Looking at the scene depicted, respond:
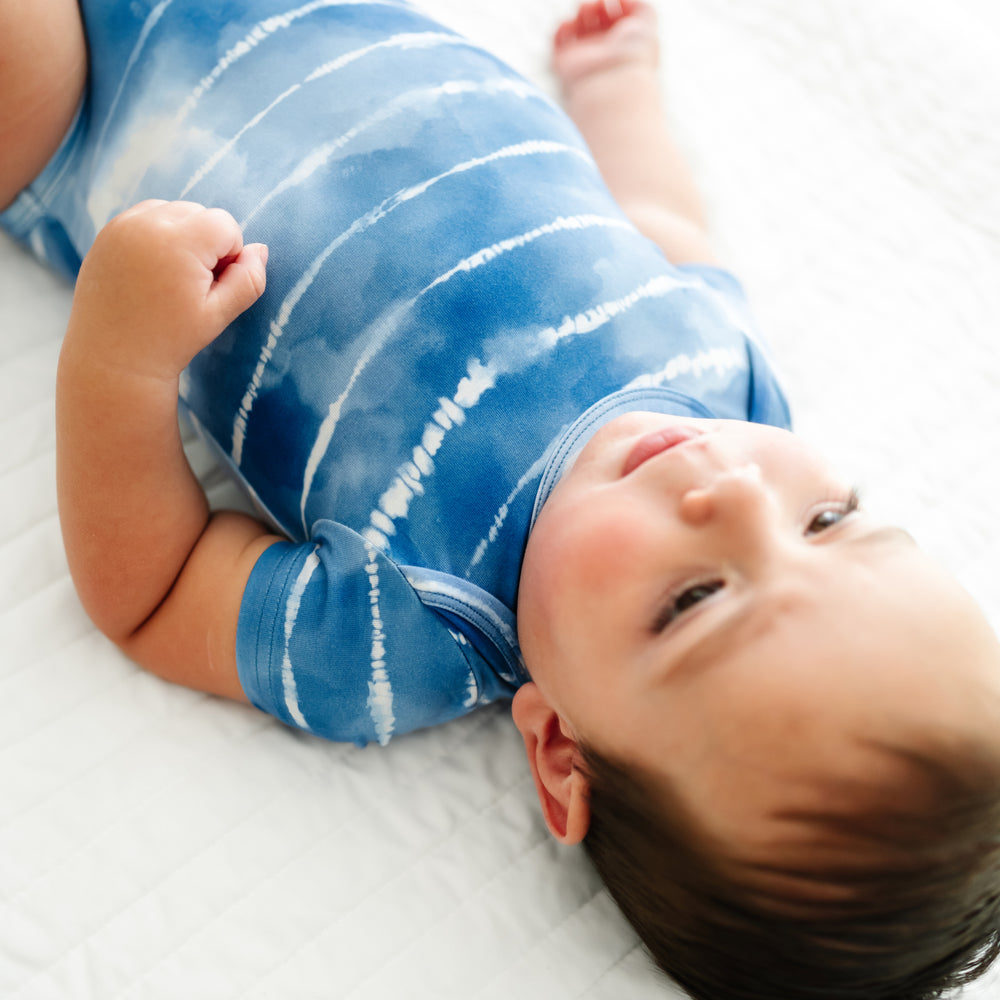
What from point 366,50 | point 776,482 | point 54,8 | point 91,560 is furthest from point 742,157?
point 91,560

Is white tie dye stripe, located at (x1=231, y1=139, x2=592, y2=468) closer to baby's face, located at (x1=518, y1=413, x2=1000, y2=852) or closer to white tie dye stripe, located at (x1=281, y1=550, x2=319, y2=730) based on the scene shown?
white tie dye stripe, located at (x1=281, y1=550, x2=319, y2=730)

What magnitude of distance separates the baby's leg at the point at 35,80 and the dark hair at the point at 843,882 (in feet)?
2.14

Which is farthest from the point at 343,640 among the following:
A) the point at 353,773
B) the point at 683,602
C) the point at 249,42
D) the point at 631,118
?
the point at 631,118

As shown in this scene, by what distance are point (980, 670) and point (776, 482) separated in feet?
0.53

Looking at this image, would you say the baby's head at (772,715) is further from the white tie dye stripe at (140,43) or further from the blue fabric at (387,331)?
the white tie dye stripe at (140,43)

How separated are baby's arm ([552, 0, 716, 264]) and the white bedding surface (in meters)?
0.08

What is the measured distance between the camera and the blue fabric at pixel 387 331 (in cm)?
68

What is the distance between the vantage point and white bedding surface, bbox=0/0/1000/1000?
67 centimetres

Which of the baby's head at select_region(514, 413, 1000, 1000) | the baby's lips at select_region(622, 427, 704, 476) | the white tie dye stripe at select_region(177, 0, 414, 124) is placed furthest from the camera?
the white tie dye stripe at select_region(177, 0, 414, 124)

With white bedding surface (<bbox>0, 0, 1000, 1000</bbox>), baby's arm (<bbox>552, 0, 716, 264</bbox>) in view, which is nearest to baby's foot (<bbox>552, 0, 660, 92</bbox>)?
baby's arm (<bbox>552, 0, 716, 264</bbox>)

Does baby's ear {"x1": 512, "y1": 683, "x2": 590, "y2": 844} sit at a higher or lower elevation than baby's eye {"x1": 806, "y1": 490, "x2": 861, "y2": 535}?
lower

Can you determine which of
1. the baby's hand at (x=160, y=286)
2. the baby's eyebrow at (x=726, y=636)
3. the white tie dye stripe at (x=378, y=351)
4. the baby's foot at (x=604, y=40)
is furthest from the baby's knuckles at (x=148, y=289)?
the baby's foot at (x=604, y=40)

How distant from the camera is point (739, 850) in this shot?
55 cm

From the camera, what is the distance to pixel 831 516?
62cm
